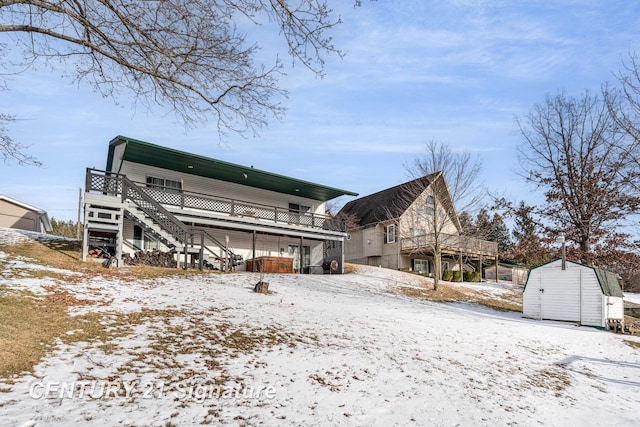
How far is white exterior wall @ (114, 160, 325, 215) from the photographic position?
69.3ft

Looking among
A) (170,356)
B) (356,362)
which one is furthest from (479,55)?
(170,356)

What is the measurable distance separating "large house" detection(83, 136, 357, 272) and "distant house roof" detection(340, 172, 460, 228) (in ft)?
16.9

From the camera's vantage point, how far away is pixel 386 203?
3525 cm

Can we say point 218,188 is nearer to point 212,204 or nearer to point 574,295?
point 212,204

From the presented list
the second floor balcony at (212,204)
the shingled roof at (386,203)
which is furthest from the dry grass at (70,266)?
the shingled roof at (386,203)


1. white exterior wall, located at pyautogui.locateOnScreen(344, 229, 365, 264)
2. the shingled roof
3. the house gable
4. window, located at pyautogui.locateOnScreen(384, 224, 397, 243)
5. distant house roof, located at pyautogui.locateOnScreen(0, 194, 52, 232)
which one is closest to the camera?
the house gable

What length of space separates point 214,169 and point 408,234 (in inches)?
664

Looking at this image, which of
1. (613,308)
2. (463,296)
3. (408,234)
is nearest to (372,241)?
(408,234)

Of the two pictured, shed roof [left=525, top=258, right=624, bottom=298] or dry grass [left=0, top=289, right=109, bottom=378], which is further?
shed roof [left=525, top=258, right=624, bottom=298]

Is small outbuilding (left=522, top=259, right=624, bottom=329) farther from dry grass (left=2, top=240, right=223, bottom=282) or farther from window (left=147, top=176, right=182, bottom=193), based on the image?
window (left=147, top=176, right=182, bottom=193)

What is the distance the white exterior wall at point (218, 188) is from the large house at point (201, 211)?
2.2 inches

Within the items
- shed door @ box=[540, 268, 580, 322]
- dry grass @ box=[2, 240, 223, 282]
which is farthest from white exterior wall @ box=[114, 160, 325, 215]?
shed door @ box=[540, 268, 580, 322]

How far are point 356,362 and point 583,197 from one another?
19.8m

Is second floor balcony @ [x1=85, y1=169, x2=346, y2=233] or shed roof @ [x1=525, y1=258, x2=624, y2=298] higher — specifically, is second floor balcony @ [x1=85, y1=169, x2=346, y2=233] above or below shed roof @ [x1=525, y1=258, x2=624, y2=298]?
above
